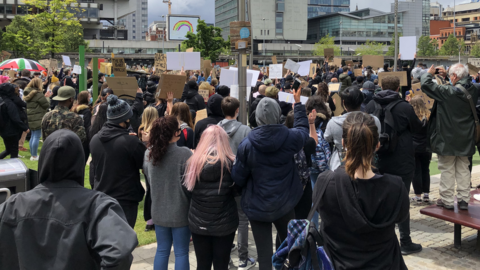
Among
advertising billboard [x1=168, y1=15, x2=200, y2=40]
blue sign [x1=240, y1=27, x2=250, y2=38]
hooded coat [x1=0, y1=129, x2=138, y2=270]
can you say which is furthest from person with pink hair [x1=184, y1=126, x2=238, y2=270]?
advertising billboard [x1=168, y1=15, x2=200, y2=40]

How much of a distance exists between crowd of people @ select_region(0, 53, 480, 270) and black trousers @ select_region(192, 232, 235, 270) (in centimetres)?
1

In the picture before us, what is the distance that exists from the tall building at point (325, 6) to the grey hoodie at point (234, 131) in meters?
169

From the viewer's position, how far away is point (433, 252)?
5.54m

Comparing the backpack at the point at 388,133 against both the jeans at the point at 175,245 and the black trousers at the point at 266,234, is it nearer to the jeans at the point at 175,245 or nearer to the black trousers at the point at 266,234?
the black trousers at the point at 266,234

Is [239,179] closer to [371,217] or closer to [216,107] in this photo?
[371,217]

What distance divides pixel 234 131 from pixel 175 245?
58.6 inches

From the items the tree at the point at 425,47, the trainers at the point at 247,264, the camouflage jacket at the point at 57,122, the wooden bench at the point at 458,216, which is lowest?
the trainers at the point at 247,264

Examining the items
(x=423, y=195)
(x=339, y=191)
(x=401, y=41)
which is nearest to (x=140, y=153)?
(x=339, y=191)

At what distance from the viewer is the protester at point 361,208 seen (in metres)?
2.73

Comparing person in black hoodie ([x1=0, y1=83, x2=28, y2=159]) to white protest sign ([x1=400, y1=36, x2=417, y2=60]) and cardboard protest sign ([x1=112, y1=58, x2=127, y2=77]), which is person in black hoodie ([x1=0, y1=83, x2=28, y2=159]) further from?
white protest sign ([x1=400, y1=36, x2=417, y2=60])

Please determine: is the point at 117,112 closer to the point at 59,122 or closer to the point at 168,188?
the point at 59,122

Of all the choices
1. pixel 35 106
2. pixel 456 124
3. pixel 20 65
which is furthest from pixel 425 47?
Result: pixel 456 124

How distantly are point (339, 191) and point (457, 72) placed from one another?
12.8ft

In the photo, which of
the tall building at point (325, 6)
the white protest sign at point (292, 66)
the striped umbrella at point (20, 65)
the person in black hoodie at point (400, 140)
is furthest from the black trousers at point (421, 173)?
the tall building at point (325, 6)
